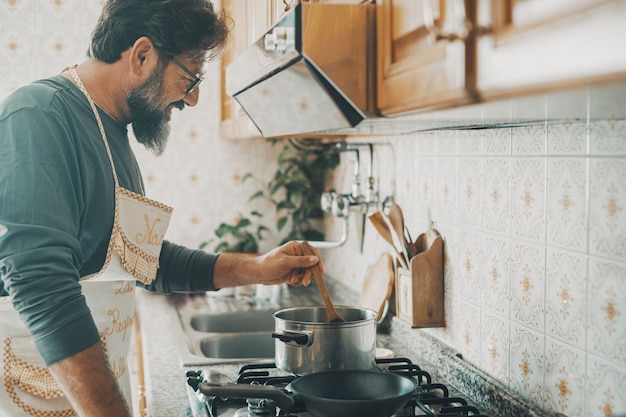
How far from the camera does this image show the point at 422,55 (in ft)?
3.04

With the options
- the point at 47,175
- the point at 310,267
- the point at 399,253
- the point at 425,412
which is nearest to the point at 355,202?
the point at 399,253

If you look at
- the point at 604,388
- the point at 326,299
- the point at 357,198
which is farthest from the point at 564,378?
the point at 357,198

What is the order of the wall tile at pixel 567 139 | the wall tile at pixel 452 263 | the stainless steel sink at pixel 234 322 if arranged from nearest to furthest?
the wall tile at pixel 567 139 < the wall tile at pixel 452 263 < the stainless steel sink at pixel 234 322

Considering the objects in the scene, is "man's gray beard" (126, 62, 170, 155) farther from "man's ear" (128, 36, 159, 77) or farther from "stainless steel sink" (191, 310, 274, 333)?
"stainless steel sink" (191, 310, 274, 333)

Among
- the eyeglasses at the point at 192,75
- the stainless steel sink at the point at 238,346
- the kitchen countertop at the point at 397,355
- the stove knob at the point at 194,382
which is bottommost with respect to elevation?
the stainless steel sink at the point at 238,346

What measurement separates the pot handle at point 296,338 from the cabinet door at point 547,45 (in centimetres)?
78

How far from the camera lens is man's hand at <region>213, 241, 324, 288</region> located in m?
1.69

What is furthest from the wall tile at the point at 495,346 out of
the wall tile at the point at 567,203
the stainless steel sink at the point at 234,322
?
the stainless steel sink at the point at 234,322

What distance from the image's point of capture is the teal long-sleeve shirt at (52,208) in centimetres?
118

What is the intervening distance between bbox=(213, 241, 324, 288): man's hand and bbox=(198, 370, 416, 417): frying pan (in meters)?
0.34

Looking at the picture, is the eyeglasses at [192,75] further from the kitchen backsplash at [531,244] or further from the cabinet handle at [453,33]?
the cabinet handle at [453,33]

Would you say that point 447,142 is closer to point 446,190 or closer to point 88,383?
point 446,190

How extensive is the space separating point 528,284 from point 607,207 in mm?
283

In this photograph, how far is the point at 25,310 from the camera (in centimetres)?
119
